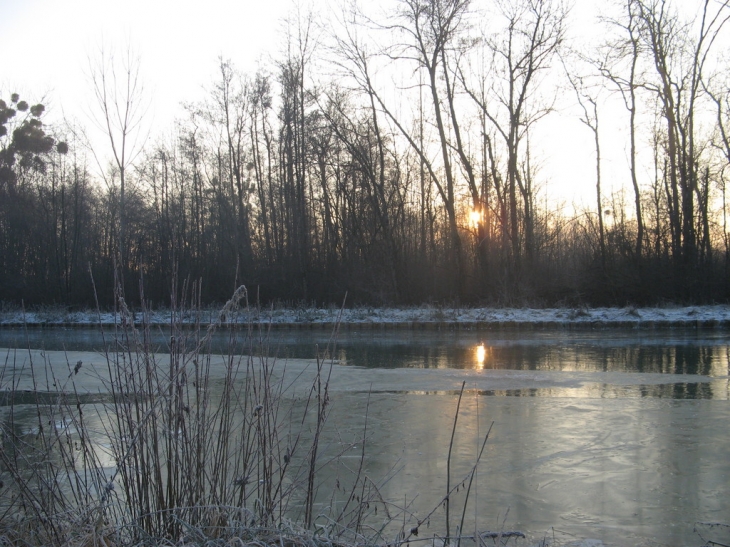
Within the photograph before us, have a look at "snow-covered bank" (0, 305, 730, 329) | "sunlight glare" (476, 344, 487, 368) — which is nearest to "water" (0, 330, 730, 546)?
"sunlight glare" (476, 344, 487, 368)

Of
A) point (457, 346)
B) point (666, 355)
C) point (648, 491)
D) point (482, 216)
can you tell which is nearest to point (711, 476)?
point (648, 491)

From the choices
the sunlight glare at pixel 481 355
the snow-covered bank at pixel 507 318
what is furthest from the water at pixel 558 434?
the snow-covered bank at pixel 507 318

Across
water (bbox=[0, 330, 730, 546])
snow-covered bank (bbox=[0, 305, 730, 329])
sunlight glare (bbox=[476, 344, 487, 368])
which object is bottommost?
water (bbox=[0, 330, 730, 546])

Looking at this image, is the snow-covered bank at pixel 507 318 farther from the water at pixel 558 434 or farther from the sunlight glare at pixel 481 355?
the water at pixel 558 434

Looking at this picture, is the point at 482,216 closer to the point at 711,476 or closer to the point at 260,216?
the point at 260,216

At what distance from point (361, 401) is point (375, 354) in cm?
517

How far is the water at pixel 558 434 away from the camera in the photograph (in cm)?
369

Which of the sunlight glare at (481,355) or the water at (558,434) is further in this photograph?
the sunlight glare at (481,355)

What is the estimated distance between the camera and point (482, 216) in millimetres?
26734

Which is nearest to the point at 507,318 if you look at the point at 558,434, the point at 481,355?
the point at 481,355

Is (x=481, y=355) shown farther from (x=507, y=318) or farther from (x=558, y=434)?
(x=507, y=318)

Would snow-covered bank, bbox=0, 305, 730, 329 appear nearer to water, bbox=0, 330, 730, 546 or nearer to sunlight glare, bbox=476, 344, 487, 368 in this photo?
sunlight glare, bbox=476, 344, 487, 368

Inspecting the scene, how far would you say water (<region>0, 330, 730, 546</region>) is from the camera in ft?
12.1

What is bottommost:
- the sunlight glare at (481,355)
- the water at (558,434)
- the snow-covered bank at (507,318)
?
the water at (558,434)
